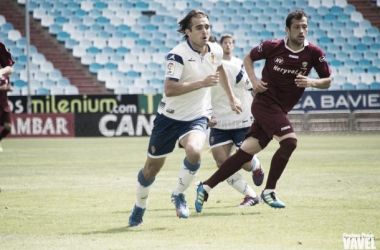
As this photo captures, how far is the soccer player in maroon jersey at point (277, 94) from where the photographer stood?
30.7 ft

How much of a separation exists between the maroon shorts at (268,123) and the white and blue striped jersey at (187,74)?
1015 millimetres

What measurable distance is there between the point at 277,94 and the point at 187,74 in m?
1.53

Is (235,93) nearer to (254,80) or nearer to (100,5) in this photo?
(254,80)

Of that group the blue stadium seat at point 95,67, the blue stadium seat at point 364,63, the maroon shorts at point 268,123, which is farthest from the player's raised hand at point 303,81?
the blue stadium seat at point 364,63

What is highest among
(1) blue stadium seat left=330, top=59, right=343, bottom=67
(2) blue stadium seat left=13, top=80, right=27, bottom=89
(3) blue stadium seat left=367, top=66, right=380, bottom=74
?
(1) blue stadium seat left=330, top=59, right=343, bottom=67

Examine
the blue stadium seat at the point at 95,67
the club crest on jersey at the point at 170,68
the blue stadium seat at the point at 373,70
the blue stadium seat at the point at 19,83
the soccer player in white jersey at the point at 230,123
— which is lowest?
the blue stadium seat at the point at 19,83

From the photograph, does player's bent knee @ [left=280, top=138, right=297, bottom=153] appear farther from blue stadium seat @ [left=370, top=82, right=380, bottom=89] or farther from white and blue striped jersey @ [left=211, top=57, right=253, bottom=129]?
blue stadium seat @ [left=370, top=82, right=380, bottom=89]

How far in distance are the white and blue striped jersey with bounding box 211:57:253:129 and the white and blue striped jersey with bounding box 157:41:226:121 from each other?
2.55m

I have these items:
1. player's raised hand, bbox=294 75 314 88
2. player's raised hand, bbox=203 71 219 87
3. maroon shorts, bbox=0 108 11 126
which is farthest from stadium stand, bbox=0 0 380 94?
player's raised hand, bbox=203 71 219 87

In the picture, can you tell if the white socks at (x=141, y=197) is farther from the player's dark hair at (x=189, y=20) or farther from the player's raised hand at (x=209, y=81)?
the player's dark hair at (x=189, y=20)

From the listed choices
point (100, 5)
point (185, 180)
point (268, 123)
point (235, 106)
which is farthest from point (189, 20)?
point (100, 5)

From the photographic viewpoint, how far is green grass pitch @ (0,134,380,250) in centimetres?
723

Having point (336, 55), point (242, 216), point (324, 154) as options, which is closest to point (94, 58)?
point (336, 55)

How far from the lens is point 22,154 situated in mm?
21438
